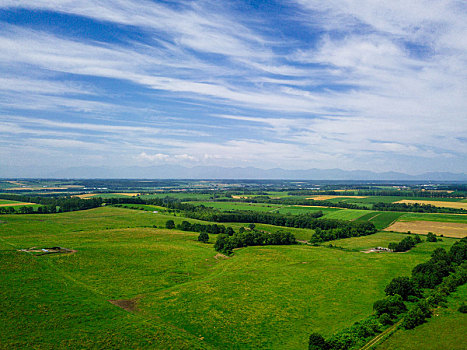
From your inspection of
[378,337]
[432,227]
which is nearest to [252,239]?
[378,337]

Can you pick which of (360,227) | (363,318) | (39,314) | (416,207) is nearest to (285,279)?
(363,318)

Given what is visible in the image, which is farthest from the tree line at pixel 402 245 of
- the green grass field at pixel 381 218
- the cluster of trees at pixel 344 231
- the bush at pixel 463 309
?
the bush at pixel 463 309

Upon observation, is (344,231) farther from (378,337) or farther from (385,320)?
(378,337)

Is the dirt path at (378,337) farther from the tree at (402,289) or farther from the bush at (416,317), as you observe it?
the tree at (402,289)

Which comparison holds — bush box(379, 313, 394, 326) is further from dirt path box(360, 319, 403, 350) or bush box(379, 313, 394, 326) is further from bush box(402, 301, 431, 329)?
bush box(402, 301, 431, 329)

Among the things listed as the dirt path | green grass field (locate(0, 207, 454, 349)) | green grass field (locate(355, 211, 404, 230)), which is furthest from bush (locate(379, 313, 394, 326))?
green grass field (locate(355, 211, 404, 230))

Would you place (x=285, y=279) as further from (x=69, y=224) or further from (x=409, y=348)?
(x=69, y=224)
